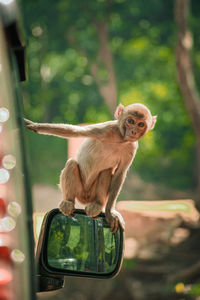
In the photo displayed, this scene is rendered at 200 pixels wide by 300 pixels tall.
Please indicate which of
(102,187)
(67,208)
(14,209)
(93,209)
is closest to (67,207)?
(67,208)

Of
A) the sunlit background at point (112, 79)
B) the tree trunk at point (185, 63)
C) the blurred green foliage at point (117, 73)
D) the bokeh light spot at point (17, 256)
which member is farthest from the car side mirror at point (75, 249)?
the blurred green foliage at point (117, 73)

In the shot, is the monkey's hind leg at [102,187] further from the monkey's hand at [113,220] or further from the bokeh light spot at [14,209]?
the bokeh light spot at [14,209]

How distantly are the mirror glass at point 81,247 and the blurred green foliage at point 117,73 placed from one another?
9327mm

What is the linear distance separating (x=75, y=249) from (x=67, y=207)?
41cm

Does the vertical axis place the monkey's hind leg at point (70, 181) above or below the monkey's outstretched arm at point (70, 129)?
below

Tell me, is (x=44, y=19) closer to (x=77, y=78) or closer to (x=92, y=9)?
(x=92, y=9)

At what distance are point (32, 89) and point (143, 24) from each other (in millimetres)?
4027

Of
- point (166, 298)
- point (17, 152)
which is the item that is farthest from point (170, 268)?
point (17, 152)

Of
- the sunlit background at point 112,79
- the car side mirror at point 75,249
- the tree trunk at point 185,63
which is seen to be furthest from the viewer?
the sunlit background at point 112,79

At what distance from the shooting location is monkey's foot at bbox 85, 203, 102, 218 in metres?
2.29

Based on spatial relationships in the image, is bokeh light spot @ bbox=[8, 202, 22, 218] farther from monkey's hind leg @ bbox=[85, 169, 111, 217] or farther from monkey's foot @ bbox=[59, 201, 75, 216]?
monkey's hind leg @ bbox=[85, 169, 111, 217]

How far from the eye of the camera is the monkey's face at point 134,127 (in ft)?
7.57

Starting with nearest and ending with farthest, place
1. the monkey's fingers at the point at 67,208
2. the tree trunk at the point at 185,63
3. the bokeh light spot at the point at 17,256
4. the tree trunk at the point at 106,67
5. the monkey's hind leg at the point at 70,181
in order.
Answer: the bokeh light spot at the point at 17,256, the monkey's fingers at the point at 67,208, the monkey's hind leg at the point at 70,181, the tree trunk at the point at 185,63, the tree trunk at the point at 106,67

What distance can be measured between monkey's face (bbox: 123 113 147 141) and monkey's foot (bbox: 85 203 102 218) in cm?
45
